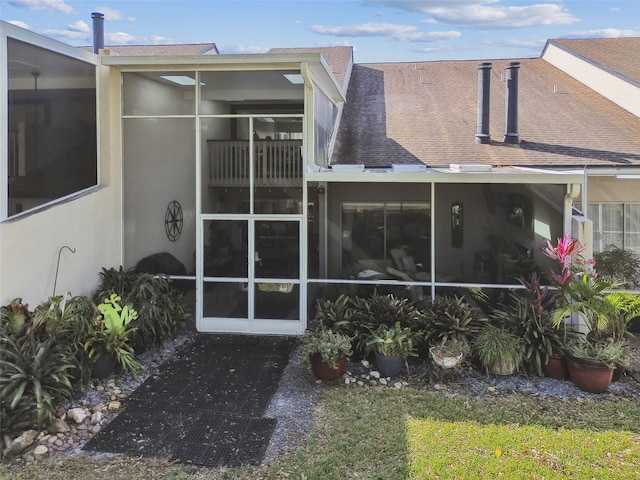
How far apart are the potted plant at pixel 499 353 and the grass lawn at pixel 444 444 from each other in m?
0.63

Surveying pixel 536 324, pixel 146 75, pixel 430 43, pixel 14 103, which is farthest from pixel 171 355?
pixel 430 43

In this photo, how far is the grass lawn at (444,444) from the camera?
4.65 metres

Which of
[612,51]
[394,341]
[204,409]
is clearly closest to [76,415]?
[204,409]

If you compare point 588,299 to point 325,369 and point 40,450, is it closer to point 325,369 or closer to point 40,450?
point 325,369

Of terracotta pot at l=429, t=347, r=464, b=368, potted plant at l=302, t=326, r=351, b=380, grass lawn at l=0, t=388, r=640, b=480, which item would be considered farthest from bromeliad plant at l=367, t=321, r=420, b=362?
grass lawn at l=0, t=388, r=640, b=480

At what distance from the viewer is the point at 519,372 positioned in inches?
280

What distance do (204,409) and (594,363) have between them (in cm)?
503

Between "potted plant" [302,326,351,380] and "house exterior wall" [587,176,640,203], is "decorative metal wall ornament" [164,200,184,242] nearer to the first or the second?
"potted plant" [302,326,351,380]

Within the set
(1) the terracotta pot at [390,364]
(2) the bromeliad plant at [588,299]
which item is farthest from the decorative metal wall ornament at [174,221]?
(2) the bromeliad plant at [588,299]

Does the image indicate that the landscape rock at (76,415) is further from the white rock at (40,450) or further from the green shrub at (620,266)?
the green shrub at (620,266)

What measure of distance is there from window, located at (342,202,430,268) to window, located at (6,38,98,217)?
4394 millimetres

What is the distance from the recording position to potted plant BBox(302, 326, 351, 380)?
6703 mm

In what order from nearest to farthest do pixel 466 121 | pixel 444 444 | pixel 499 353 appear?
pixel 444 444
pixel 499 353
pixel 466 121

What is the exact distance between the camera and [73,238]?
769 cm
